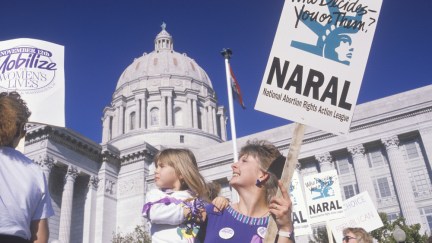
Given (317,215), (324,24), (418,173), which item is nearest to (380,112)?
Answer: (418,173)

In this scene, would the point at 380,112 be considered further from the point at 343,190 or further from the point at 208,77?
the point at 208,77

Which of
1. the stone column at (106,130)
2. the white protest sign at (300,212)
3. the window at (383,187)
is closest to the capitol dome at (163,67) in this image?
the stone column at (106,130)

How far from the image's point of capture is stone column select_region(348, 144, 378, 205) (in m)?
30.2

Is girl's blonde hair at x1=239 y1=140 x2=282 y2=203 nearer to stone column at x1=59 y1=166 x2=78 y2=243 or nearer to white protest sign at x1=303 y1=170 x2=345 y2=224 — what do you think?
white protest sign at x1=303 y1=170 x2=345 y2=224

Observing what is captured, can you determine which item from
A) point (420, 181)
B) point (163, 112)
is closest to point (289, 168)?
point (420, 181)

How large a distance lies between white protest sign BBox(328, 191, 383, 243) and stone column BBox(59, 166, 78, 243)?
81.1 ft

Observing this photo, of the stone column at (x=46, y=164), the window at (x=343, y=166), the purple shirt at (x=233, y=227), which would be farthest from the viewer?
the window at (x=343, y=166)

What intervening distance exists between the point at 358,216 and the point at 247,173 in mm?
8280

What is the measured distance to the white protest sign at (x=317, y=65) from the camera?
3355mm

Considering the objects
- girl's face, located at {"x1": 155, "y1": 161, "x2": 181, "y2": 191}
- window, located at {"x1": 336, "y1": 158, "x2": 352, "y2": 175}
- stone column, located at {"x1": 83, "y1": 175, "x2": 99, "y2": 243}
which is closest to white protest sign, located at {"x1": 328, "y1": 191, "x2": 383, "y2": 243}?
girl's face, located at {"x1": 155, "y1": 161, "x2": 181, "y2": 191}

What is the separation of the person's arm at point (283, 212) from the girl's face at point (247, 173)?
2.62ft

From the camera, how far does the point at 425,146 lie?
29.0 meters

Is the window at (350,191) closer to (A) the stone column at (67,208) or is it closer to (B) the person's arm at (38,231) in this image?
(A) the stone column at (67,208)

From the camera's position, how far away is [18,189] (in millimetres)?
2893
